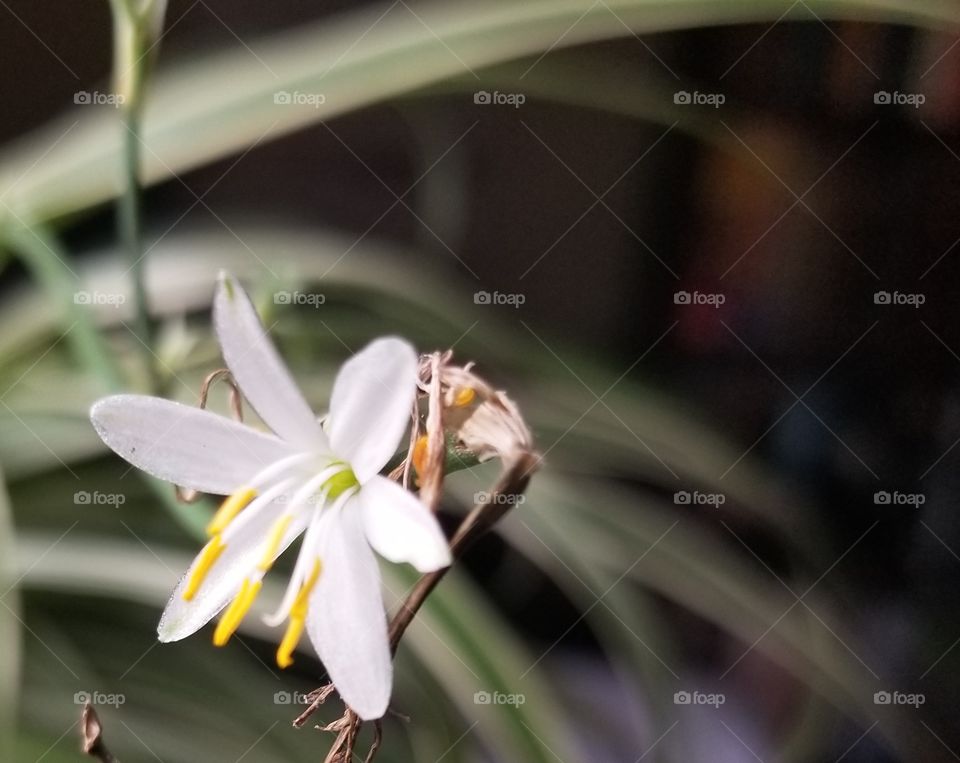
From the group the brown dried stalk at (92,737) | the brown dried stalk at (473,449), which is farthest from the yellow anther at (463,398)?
the brown dried stalk at (92,737)

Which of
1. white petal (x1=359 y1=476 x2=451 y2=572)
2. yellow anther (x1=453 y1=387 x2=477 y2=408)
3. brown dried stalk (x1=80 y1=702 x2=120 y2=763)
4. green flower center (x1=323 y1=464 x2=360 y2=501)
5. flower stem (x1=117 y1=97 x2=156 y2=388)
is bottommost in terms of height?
brown dried stalk (x1=80 y1=702 x2=120 y2=763)

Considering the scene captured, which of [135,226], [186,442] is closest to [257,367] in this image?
[186,442]

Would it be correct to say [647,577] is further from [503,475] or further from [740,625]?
[503,475]

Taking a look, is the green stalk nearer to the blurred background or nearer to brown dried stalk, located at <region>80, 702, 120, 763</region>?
the blurred background

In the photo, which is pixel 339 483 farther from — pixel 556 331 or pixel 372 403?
pixel 556 331

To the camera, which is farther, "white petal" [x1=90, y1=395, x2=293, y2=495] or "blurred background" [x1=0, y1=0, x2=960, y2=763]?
"blurred background" [x1=0, y1=0, x2=960, y2=763]

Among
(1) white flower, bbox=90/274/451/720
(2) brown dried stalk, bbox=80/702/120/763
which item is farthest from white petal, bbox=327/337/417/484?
A: (2) brown dried stalk, bbox=80/702/120/763

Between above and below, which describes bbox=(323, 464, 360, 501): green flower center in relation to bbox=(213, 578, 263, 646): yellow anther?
above
